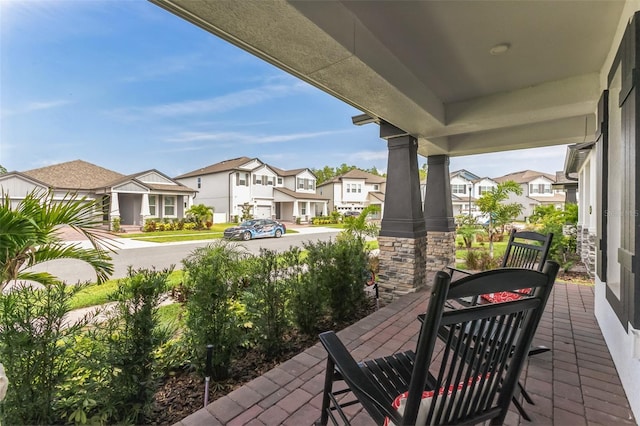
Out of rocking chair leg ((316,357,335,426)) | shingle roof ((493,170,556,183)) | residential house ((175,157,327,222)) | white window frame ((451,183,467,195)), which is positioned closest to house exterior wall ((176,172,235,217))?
residential house ((175,157,327,222))

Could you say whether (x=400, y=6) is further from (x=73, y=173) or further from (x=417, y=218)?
(x=73, y=173)

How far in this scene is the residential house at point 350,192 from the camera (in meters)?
29.2

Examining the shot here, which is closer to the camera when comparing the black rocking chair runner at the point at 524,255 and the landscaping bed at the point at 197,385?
the landscaping bed at the point at 197,385

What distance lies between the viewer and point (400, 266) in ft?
15.2

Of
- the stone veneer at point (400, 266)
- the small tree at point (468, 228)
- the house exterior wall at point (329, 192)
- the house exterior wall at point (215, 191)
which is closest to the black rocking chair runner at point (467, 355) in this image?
the stone veneer at point (400, 266)

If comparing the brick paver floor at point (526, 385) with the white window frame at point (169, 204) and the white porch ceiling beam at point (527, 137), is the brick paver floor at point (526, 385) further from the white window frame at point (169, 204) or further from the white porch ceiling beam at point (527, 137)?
the white window frame at point (169, 204)

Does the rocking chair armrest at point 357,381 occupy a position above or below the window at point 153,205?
below

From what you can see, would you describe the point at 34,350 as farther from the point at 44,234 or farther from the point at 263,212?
the point at 263,212

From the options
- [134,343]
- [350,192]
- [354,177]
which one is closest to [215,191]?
[350,192]

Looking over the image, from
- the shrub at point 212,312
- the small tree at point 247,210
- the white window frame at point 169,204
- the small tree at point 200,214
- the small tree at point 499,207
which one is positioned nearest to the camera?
the shrub at point 212,312

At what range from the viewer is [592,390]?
2.10 meters

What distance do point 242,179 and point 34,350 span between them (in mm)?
19798

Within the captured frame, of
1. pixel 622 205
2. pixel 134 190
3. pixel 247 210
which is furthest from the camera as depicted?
pixel 247 210

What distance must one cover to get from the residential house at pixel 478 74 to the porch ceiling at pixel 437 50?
0.01 meters
